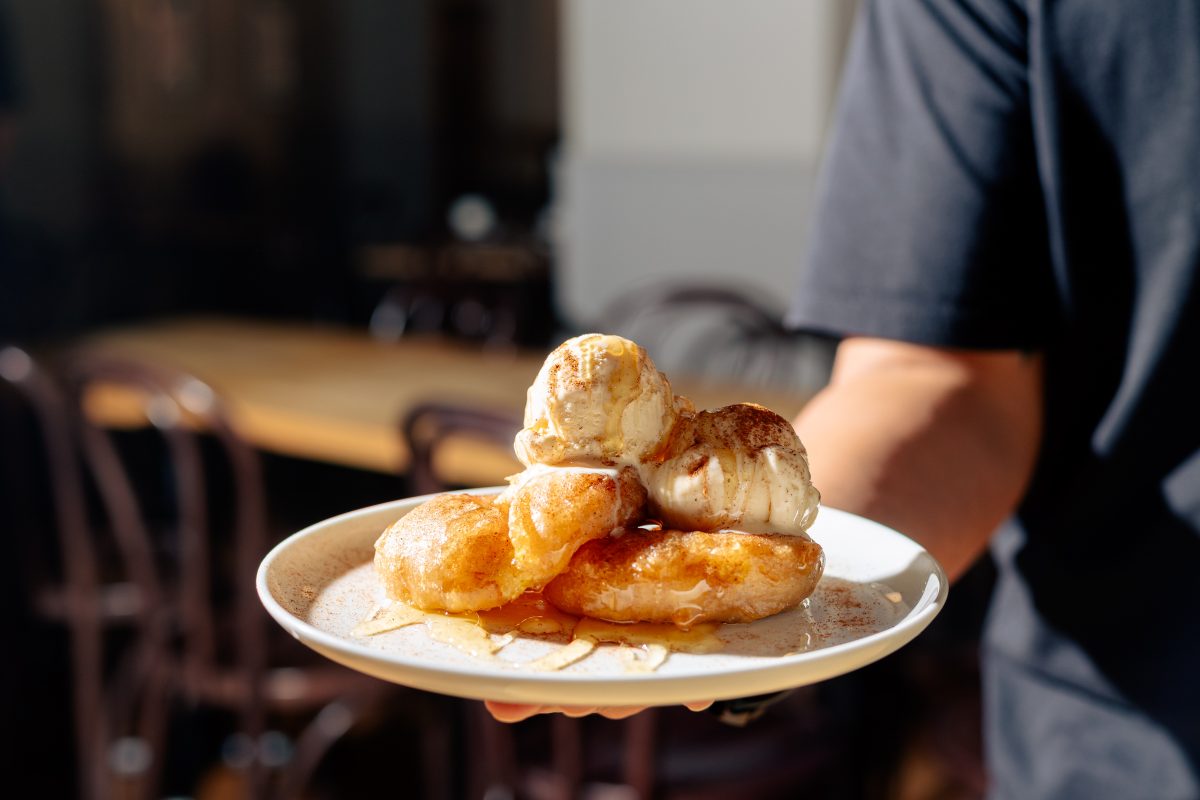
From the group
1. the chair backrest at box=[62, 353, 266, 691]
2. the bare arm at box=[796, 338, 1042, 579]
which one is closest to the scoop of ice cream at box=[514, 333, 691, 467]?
the bare arm at box=[796, 338, 1042, 579]

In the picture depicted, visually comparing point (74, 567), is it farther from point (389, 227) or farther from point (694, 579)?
point (389, 227)

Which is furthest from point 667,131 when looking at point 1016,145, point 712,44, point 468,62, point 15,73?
point 468,62

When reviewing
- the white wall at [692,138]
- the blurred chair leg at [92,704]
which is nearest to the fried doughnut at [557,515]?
the blurred chair leg at [92,704]

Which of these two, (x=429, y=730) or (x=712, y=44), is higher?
(x=712, y=44)

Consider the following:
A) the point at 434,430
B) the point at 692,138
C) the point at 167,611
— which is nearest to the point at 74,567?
the point at 167,611

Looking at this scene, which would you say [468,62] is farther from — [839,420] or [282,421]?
[839,420]

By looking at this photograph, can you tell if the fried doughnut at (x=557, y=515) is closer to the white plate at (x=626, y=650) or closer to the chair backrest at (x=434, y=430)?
the white plate at (x=626, y=650)
